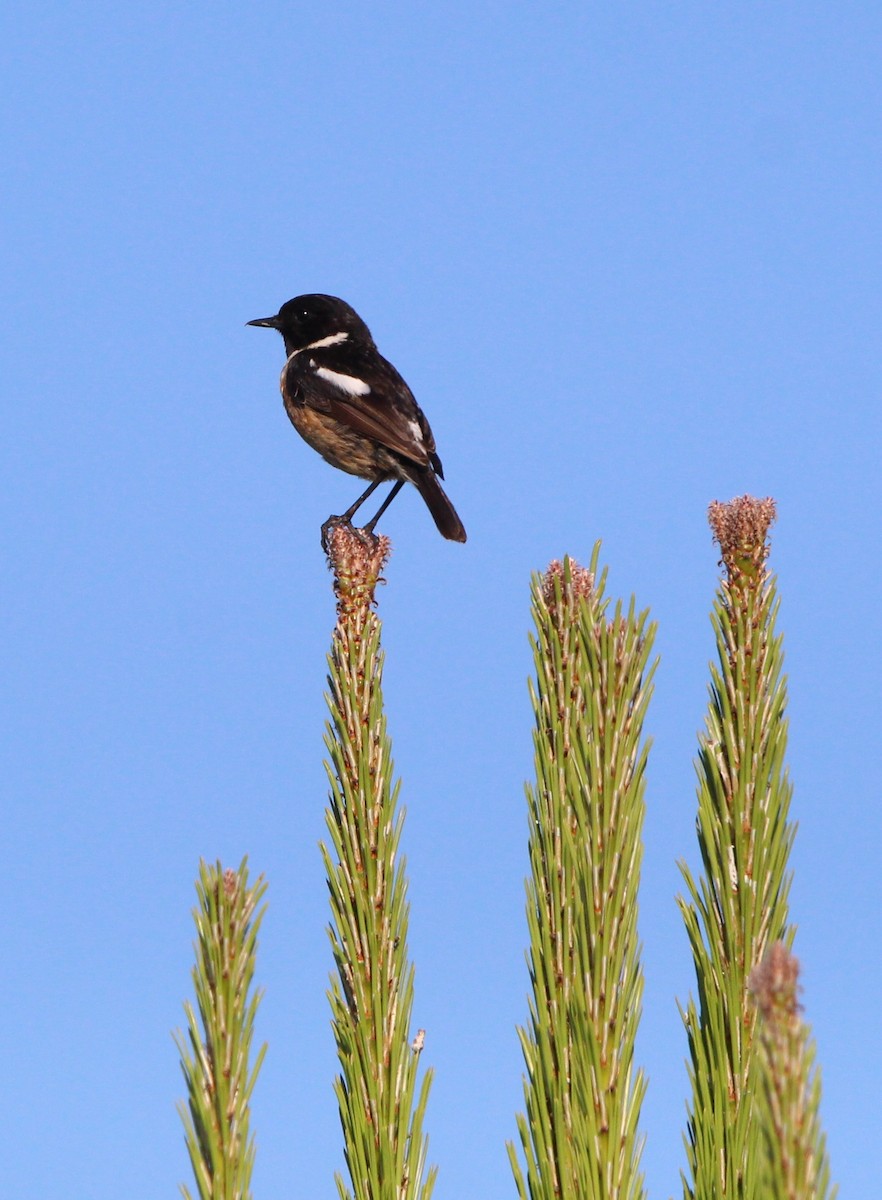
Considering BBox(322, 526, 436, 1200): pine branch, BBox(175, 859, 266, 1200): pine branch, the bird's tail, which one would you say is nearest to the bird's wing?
the bird's tail

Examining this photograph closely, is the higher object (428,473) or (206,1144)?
(428,473)

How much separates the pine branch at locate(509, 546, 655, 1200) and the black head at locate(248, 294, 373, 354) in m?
8.79

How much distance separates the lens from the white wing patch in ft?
31.0

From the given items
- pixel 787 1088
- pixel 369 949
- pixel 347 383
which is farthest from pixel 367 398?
pixel 787 1088

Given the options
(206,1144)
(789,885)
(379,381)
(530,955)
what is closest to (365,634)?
(530,955)

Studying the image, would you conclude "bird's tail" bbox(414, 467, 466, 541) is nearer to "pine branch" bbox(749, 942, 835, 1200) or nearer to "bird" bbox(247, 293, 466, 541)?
"bird" bbox(247, 293, 466, 541)

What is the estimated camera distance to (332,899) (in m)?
2.81

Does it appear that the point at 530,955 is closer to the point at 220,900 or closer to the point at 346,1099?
the point at 346,1099

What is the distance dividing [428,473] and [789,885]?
6.66 metres

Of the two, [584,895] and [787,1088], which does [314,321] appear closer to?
[584,895]

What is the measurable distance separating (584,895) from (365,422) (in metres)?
6.97

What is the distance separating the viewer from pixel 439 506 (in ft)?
29.1

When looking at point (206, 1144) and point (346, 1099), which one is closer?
point (206, 1144)

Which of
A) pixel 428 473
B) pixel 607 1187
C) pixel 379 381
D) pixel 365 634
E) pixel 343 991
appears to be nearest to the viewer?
pixel 607 1187
